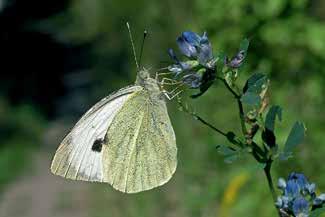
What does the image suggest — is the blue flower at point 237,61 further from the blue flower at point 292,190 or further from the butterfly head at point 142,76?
the butterfly head at point 142,76

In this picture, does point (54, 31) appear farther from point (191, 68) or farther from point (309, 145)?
point (191, 68)

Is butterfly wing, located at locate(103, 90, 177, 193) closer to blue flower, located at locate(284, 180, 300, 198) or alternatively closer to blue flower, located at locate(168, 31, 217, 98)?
blue flower, located at locate(168, 31, 217, 98)

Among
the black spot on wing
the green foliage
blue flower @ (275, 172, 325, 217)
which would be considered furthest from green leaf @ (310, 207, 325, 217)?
the green foliage

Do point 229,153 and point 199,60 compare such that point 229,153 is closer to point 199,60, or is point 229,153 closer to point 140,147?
point 199,60

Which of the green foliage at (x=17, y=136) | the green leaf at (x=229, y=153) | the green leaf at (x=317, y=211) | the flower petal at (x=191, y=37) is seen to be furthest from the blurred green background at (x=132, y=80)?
the flower petal at (x=191, y=37)

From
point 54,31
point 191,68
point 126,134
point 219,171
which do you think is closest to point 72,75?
point 54,31
